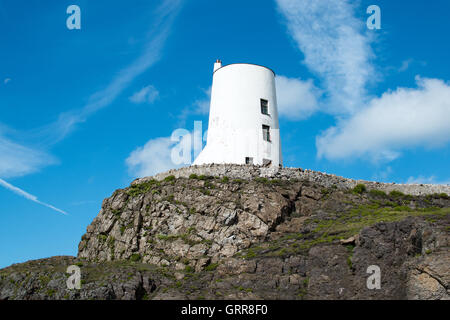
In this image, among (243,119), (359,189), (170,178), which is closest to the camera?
(170,178)

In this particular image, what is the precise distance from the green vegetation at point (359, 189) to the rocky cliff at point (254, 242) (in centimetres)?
19

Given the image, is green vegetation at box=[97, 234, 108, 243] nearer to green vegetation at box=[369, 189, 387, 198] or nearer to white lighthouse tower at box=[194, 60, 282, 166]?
white lighthouse tower at box=[194, 60, 282, 166]

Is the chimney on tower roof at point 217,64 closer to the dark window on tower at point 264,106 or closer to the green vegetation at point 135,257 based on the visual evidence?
the dark window on tower at point 264,106

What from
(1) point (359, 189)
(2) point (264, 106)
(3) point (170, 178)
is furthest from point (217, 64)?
A: (1) point (359, 189)

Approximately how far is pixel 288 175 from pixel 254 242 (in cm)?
898

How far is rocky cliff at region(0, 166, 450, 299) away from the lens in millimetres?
26469

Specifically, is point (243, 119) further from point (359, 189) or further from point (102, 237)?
point (102, 237)

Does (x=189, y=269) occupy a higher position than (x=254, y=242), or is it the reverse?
(x=254, y=242)

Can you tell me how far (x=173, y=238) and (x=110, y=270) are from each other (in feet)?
18.6

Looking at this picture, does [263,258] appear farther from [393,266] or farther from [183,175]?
[183,175]

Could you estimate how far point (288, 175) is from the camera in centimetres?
4084

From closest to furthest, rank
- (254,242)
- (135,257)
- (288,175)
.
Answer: (254,242) < (135,257) < (288,175)
